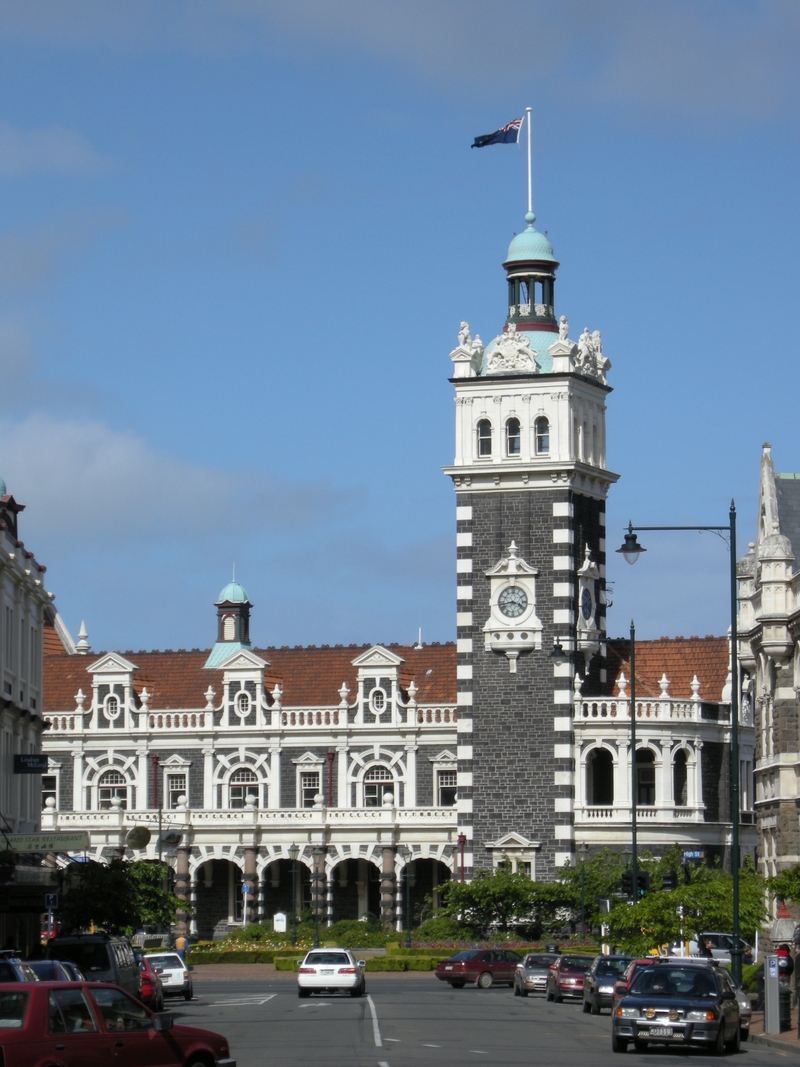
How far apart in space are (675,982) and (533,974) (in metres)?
24.1

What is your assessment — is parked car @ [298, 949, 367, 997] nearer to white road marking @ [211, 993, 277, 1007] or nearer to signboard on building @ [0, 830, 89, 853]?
white road marking @ [211, 993, 277, 1007]

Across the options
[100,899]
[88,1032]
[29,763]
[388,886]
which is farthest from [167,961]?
[388,886]

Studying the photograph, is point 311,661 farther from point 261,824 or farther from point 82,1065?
point 82,1065

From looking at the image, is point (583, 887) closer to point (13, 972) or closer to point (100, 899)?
point (100, 899)

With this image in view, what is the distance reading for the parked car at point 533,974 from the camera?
60.1m

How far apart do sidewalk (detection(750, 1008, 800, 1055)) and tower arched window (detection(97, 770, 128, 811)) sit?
57764 mm

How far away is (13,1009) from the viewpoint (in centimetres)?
2308

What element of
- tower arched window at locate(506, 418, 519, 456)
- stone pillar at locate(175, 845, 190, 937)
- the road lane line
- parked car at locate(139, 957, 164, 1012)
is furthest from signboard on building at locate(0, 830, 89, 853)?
stone pillar at locate(175, 845, 190, 937)

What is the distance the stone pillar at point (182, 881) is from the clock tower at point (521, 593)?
14.8 metres

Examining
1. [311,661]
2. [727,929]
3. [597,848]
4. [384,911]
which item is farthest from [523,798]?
[727,929]

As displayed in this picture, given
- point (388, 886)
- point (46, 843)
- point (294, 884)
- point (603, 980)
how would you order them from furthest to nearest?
point (294, 884) → point (388, 886) → point (46, 843) → point (603, 980)

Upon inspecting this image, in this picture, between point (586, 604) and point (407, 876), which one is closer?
point (586, 604)

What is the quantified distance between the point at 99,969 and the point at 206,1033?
1397 cm

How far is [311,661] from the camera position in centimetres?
10106
